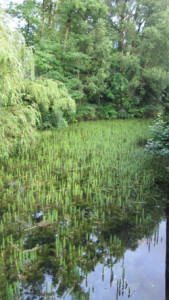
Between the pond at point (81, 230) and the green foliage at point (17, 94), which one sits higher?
the green foliage at point (17, 94)

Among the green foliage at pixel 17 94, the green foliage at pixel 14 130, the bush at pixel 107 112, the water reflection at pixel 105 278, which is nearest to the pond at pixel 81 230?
the water reflection at pixel 105 278

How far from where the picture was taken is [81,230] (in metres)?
3.53

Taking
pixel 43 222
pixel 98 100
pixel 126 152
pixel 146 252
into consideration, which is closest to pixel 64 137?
pixel 126 152

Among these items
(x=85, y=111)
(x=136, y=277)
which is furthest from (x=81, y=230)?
(x=85, y=111)

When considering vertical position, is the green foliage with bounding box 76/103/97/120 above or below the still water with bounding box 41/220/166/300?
above

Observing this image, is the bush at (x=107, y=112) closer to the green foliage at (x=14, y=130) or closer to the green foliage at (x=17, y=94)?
the green foliage at (x=17, y=94)

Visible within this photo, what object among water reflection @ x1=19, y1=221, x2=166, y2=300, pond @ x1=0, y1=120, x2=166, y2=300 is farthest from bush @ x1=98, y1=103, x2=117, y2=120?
water reflection @ x1=19, y1=221, x2=166, y2=300

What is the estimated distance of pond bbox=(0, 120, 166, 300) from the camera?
2.63 m

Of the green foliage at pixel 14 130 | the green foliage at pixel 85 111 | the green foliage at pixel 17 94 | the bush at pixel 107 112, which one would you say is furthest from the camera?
the bush at pixel 107 112

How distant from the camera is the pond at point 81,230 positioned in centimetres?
263

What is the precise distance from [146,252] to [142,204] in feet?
4.11

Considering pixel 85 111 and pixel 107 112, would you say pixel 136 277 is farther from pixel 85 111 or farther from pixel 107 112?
Result: pixel 107 112

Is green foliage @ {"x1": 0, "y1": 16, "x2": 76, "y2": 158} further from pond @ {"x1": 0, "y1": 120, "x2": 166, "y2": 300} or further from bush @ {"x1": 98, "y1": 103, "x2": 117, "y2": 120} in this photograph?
bush @ {"x1": 98, "y1": 103, "x2": 117, "y2": 120}

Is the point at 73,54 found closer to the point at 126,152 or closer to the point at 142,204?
the point at 126,152
